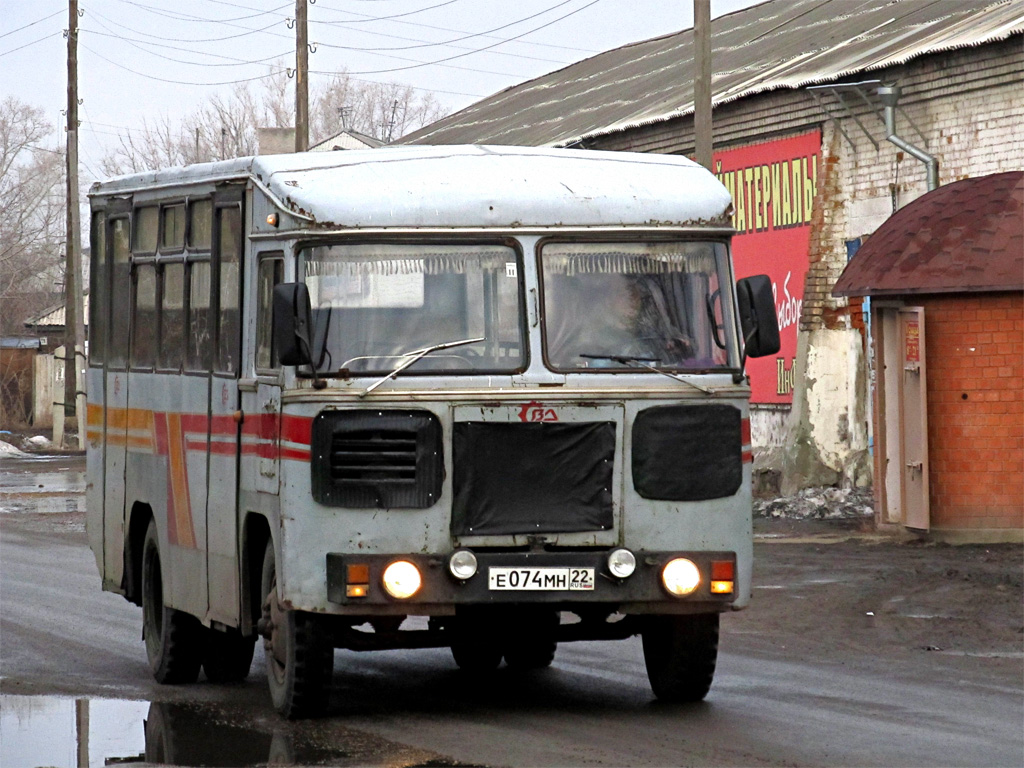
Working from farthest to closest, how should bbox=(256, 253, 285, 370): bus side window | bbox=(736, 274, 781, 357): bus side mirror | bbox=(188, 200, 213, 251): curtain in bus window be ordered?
bbox=(188, 200, 213, 251): curtain in bus window, bbox=(256, 253, 285, 370): bus side window, bbox=(736, 274, 781, 357): bus side mirror

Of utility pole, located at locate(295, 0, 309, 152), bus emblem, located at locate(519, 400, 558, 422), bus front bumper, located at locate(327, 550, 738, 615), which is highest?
utility pole, located at locate(295, 0, 309, 152)

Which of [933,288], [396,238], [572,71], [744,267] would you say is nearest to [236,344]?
[396,238]

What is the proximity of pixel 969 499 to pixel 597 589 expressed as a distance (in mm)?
9516

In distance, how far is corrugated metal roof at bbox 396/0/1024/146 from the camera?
21.0m

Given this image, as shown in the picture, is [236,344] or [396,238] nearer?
[396,238]

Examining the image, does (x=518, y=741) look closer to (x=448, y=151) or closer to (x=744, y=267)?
(x=448, y=151)

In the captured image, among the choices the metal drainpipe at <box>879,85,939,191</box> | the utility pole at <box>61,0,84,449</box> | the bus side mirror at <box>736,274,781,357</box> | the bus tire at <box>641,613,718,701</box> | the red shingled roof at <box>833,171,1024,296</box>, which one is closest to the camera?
the bus side mirror at <box>736,274,781,357</box>

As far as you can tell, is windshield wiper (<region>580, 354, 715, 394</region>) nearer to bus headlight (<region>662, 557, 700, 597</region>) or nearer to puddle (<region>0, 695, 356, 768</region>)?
bus headlight (<region>662, 557, 700, 597</region>)

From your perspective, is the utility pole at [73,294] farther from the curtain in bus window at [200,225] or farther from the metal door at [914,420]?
the curtain in bus window at [200,225]

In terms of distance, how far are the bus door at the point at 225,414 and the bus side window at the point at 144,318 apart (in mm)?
1194

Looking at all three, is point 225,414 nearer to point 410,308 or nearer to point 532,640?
point 410,308

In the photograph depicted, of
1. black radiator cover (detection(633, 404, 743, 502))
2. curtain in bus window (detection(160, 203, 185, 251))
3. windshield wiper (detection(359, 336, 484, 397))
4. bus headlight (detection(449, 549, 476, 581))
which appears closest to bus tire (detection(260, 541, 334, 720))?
bus headlight (detection(449, 549, 476, 581))

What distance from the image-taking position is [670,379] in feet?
28.5

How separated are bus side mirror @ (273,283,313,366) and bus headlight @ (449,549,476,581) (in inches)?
42.8
